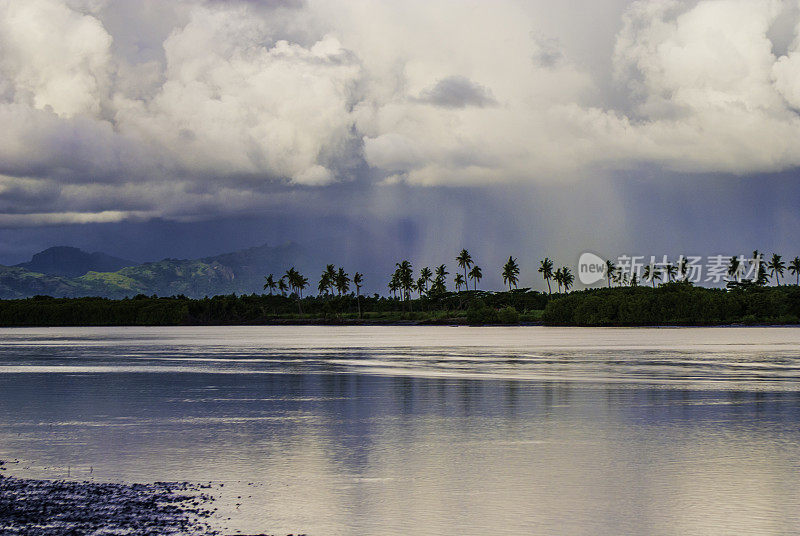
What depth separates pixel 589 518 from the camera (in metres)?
15.6

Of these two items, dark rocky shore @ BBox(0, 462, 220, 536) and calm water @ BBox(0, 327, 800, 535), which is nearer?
dark rocky shore @ BBox(0, 462, 220, 536)

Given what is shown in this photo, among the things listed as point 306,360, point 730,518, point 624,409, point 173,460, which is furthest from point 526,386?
point 306,360

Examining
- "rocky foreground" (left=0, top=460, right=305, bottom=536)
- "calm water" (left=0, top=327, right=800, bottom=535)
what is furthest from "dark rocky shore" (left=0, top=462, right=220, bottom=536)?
"calm water" (left=0, top=327, right=800, bottom=535)

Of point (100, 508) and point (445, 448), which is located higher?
point (100, 508)

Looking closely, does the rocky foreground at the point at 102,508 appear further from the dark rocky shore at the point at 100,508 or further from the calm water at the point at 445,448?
the calm water at the point at 445,448

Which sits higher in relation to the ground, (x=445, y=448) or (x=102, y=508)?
(x=102, y=508)

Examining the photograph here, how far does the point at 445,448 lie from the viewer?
77.2 ft

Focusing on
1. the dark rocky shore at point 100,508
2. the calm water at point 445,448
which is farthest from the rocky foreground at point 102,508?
the calm water at point 445,448

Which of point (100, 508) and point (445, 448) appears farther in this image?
point (445, 448)

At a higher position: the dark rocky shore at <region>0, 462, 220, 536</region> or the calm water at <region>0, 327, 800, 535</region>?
the dark rocky shore at <region>0, 462, 220, 536</region>

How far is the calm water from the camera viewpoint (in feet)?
52.5

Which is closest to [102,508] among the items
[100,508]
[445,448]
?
[100,508]

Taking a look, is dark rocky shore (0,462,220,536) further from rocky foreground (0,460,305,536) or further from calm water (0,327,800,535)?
calm water (0,327,800,535)

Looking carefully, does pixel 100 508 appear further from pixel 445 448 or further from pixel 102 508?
pixel 445 448
